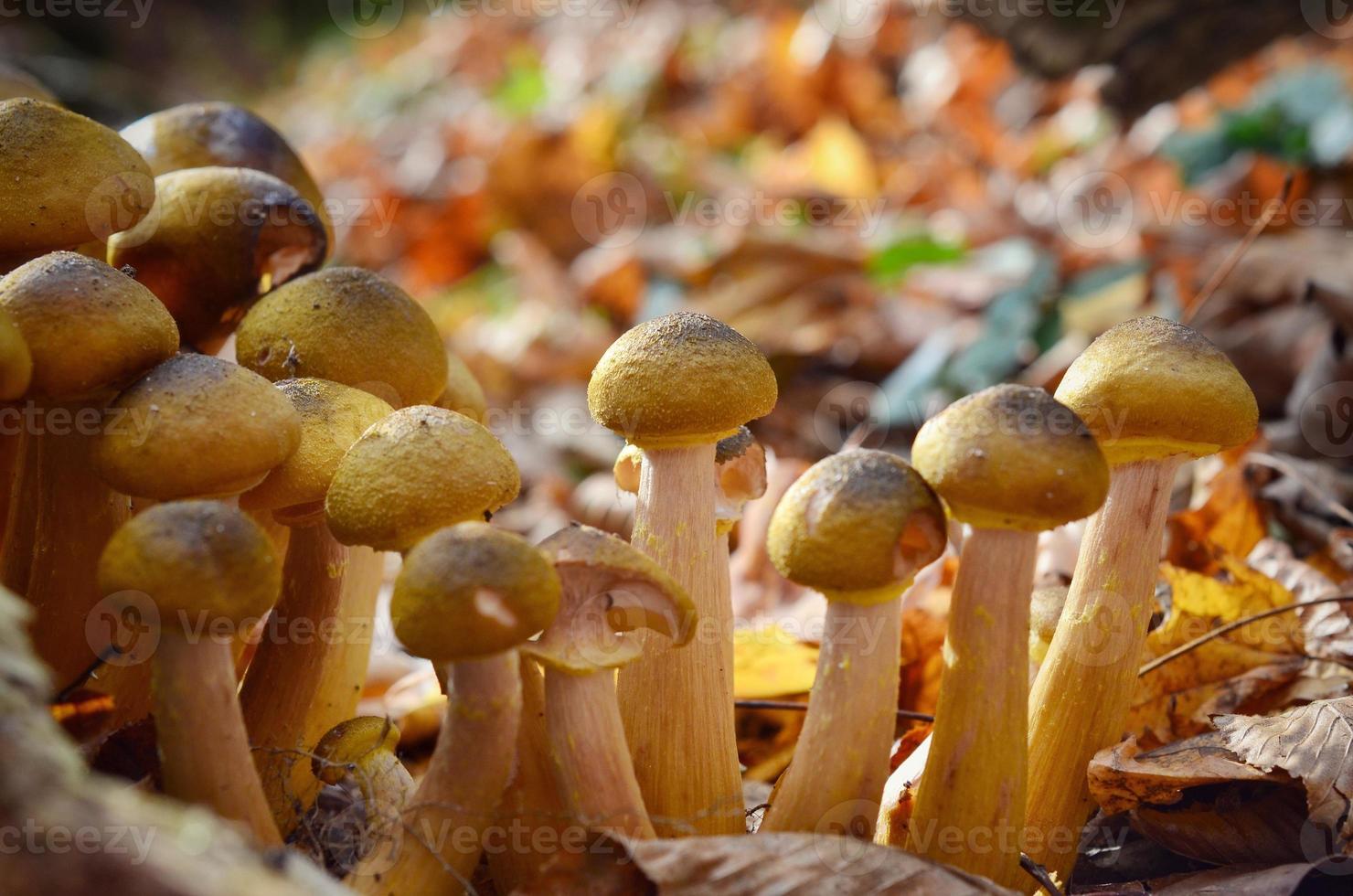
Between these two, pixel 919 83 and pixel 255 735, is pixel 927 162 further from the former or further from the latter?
pixel 255 735

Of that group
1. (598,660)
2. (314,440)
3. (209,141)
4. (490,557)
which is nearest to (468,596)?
(490,557)

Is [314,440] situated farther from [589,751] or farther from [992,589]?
[992,589]

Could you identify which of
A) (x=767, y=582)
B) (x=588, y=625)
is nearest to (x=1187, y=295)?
(x=767, y=582)

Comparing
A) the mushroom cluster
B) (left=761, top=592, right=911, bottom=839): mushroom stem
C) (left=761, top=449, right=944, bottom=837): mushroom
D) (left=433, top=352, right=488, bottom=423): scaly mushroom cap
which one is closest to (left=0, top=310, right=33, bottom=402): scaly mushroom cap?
the mushroom cluster

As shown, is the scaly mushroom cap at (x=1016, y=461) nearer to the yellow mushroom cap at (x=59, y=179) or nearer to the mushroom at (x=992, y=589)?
the mushroom at (x=992, y=589)

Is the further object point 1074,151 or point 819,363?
point 1074,151

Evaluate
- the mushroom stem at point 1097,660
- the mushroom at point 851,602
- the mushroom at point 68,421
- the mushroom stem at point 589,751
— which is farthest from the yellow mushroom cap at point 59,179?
the mushroom stem at point 1097,660
